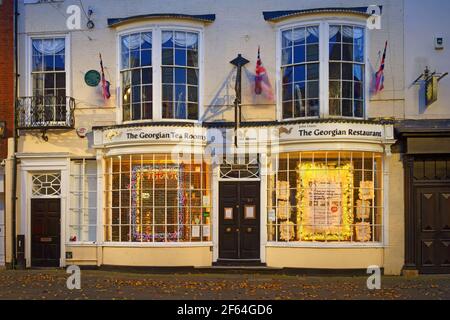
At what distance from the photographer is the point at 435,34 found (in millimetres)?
17078

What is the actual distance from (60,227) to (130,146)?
2.99m

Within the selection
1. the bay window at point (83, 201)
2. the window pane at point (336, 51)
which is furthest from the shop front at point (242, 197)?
the window pane at point (336, 51)

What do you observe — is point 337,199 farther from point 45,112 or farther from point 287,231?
point 45,112

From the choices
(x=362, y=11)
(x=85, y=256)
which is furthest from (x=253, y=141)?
(x=85, y=256)

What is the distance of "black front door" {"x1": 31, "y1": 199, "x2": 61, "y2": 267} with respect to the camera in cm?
1836

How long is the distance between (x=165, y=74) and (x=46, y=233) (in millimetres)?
5271

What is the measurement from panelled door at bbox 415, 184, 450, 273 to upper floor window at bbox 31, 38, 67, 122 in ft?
30.8

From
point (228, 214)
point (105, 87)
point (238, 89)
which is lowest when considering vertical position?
point (228, 214)

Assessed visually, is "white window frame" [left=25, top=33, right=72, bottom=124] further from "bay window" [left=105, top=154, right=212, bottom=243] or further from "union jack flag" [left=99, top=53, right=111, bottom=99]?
"bay window" [left=105, top=154, right=212, bottom=243]

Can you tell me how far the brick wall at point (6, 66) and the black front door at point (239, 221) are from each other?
5994 mm

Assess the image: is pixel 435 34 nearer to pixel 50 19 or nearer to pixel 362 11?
pixel 362 11

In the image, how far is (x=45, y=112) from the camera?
722 inches

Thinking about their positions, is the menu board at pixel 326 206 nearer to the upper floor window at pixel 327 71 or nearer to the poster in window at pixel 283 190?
the poster in window at pixel 283 190

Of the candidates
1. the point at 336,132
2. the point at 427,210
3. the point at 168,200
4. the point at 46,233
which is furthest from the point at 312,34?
the point at 46,233
